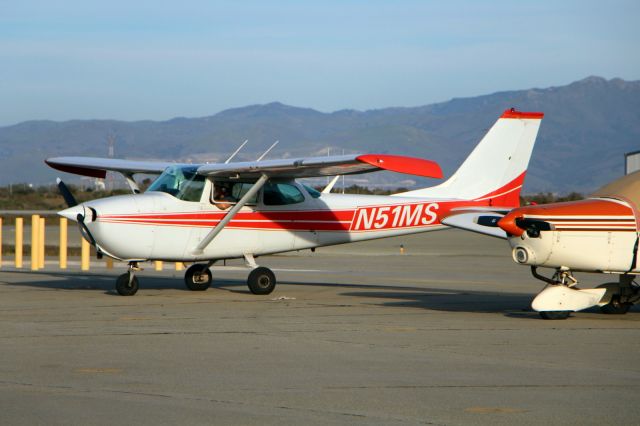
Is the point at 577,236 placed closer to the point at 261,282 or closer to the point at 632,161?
the point at 261,282

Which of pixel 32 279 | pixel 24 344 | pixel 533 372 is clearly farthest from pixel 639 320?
pixel 32 279

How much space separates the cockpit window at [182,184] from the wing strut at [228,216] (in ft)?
1.80

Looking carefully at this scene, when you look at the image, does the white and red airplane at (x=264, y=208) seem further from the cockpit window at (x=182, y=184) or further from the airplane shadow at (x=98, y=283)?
the airplane shadow at (x=98, y=283)

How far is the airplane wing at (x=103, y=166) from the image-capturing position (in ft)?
61.3

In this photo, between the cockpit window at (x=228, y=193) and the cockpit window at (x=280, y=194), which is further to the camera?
the cockpit window at (x=280, y=194)

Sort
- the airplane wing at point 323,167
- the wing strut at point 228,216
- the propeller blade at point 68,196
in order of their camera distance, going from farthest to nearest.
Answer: the propeller blade at point 68,196, the wing strut at point 228,216, the airplane wing at point 323,167

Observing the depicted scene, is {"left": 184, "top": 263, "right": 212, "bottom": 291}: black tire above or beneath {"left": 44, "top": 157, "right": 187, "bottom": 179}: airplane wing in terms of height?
beneath

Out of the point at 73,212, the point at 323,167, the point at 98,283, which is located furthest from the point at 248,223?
the point at 98,283

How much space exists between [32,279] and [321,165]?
7433 millimetres

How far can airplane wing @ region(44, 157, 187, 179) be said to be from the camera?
1869cm

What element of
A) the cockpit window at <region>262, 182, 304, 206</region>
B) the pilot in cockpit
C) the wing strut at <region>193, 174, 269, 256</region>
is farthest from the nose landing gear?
the cockpit window at <region>262, 182, 304, 206</region>

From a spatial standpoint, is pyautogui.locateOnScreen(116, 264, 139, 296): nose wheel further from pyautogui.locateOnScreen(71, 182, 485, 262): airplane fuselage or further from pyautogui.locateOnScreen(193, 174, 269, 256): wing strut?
pyautogui.locateOnScreen(193, 174, 269, 256): wing strut

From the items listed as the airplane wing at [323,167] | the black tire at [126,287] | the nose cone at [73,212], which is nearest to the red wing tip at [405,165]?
the airplane wing at [323,167]

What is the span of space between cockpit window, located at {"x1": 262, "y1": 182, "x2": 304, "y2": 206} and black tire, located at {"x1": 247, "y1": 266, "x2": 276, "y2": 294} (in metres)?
1.20
